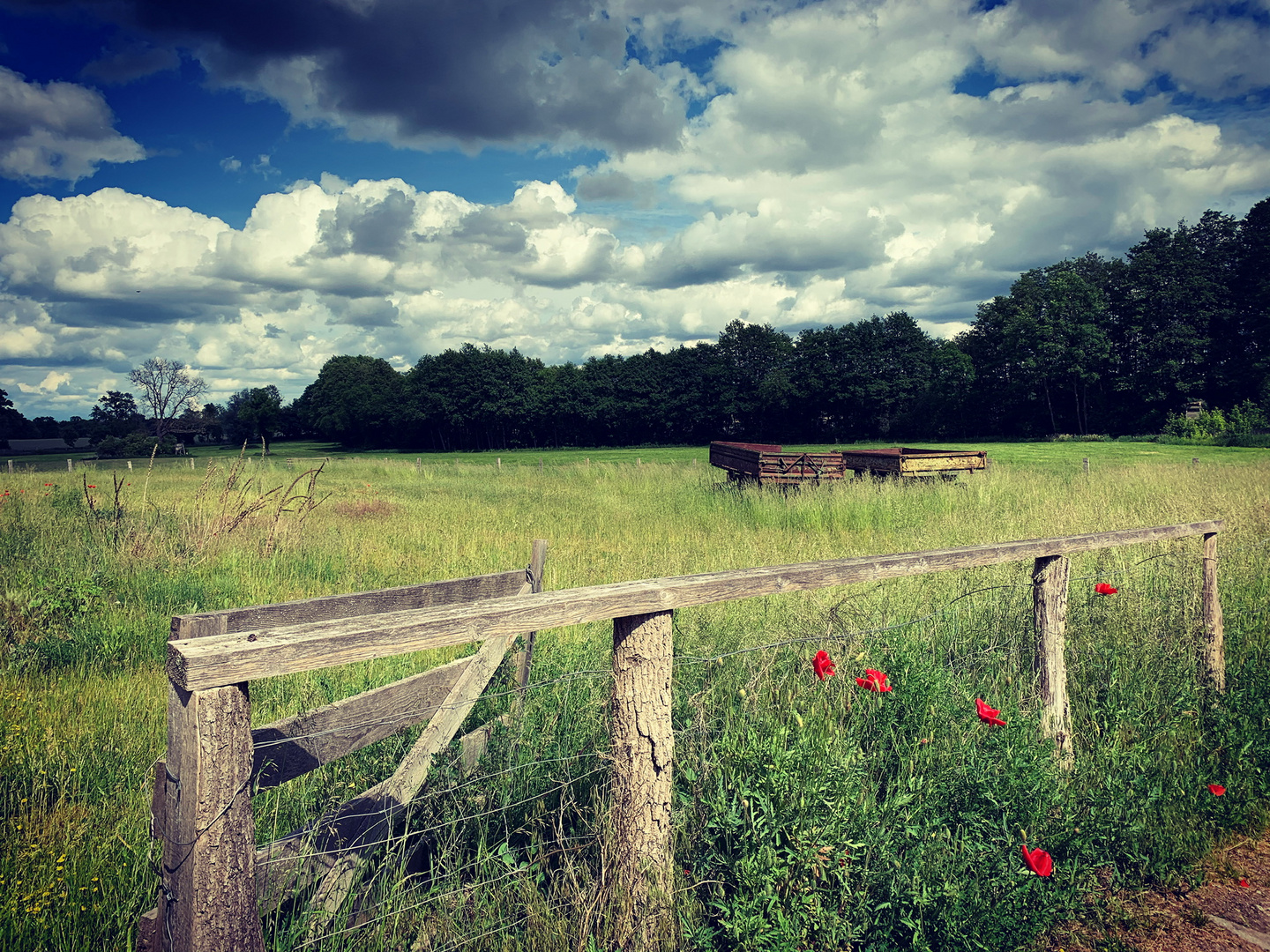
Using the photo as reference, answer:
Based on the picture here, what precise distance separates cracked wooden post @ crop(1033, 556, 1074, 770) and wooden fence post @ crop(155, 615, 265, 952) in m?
3.57

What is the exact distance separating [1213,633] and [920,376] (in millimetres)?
67382

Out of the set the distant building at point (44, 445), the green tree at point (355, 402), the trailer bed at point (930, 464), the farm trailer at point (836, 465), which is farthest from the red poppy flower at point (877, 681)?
the distant building at point (44, 445)

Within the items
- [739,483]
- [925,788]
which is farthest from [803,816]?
[739,483]

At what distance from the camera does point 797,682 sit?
389 centimetres

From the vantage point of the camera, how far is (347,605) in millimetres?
2832

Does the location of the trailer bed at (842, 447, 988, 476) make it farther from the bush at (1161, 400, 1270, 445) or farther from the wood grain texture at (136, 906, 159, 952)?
the bush at (1161, 400, 1270, 445)

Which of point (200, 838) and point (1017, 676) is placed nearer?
point (200, 838)

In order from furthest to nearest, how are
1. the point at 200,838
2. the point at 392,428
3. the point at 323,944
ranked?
the point at 392,428, the point at 323,944, the point at 200,838

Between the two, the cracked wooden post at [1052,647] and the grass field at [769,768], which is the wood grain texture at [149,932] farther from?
the cracked wooden post at [1052,647]

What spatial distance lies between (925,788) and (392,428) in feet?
308

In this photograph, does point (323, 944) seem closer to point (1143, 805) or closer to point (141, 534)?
point (1143, 805)

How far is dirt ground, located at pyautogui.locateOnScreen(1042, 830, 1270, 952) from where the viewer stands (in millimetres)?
2570

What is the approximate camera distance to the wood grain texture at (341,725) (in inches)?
97.0

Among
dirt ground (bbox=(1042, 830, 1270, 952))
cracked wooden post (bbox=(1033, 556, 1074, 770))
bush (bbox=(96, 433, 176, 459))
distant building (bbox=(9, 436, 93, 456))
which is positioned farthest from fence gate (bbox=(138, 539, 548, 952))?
distant building (bbox=(9, 436, 93, 456))
